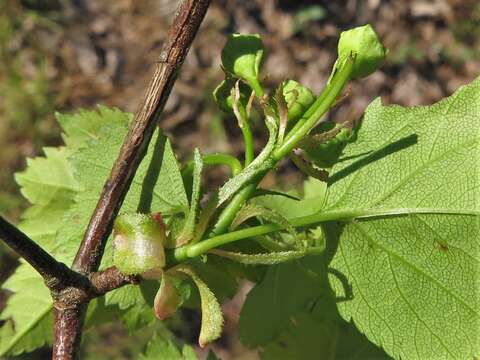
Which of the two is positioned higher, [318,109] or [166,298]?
[318,109]

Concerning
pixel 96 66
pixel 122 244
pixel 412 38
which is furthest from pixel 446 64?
pixel 122 244

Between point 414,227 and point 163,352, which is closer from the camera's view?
point 414,227

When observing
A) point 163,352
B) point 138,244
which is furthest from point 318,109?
point 163,352

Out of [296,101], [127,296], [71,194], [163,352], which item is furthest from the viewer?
[71,194]

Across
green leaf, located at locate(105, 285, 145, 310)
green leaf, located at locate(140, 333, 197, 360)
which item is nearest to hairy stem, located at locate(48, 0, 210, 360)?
green leaf, located at locate(105, 285, 145, 310)

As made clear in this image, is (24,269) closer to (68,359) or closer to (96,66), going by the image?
(68,359)

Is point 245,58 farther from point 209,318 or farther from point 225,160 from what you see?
point 209,318

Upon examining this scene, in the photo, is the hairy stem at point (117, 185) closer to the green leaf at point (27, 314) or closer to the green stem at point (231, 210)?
the green stem at point (231, 210)
